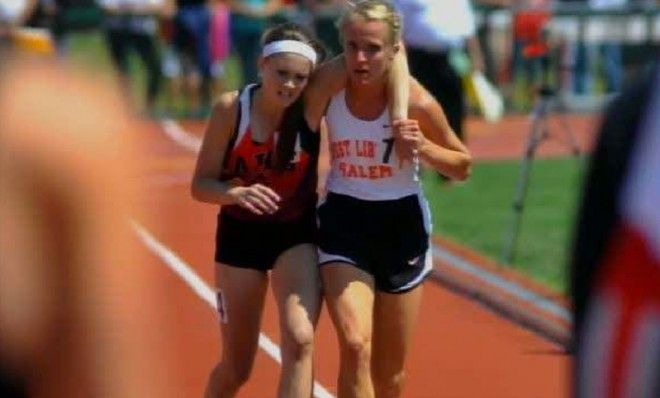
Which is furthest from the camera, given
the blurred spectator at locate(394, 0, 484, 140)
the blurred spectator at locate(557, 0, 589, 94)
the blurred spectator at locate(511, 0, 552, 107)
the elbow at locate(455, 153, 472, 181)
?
the blurred spectator at locate(557, 0, 589, 94)

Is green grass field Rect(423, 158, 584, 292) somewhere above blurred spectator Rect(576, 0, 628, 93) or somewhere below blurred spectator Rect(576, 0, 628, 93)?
above

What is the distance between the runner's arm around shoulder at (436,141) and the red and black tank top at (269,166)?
445 mm

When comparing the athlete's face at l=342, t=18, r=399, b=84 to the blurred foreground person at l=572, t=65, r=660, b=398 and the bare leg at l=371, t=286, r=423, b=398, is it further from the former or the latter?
the blurred foreground person at l=572, t=65, r=660, b=398

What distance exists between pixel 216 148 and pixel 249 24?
18253mm

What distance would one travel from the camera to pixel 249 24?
26.4 meters

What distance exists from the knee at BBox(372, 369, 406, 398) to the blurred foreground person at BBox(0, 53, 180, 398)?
5574mm

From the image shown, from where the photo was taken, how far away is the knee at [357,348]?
8.08 meters

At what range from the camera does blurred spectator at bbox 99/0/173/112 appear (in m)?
26.4

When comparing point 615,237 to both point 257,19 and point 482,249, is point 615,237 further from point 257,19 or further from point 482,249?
point 257,19

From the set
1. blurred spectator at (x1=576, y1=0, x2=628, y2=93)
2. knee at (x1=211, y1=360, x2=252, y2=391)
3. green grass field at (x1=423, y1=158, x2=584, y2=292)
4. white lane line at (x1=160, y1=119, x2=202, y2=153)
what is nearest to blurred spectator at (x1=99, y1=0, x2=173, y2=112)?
white lane line at (x1=160, y1=119, x2=202, y2=153)

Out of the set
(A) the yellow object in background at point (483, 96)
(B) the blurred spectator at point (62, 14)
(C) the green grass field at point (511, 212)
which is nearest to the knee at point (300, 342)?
(C) the green grass field at point (511, 212)

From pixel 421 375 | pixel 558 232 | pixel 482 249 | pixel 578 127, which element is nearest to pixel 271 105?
pixel 421 375

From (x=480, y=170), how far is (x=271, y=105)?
13.8 metres

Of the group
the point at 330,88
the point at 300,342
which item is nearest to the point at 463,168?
the point at 330,88
